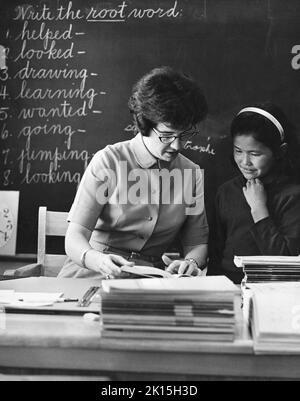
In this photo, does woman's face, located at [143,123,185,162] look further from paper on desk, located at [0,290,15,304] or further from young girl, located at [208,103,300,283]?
paper on desk, located at [0,290,15,304]

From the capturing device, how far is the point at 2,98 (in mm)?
2791

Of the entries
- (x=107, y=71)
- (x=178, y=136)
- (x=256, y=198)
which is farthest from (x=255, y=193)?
(x=107, y=71)

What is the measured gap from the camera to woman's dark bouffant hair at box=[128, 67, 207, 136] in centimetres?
261

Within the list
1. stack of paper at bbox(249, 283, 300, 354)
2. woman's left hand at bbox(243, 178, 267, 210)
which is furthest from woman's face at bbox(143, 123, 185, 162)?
stack of paper at bbox(249, 283, 300, 354)

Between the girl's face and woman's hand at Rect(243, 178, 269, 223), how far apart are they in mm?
37

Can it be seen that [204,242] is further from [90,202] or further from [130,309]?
[130,309]

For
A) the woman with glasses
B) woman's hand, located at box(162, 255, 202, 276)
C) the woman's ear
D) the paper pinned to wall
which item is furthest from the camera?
the paper pinned to wall

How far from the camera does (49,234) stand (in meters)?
2.79

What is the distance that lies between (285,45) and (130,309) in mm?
1761

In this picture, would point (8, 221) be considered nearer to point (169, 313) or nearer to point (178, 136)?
point (178, 136)

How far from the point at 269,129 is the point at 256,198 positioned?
1.07 feet

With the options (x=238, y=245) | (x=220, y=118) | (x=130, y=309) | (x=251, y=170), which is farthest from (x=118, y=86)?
(x=130, y=309)

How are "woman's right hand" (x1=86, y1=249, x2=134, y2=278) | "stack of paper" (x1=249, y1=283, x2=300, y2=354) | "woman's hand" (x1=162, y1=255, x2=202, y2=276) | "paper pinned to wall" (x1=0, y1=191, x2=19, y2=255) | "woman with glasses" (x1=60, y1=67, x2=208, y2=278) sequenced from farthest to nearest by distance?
"paper pinned to wall" (x1=0, y1=191, x2=19, y2=255) → "woman with glasses" (x1=60, y1=67, x2=208, y2=278) → "woman's hand" (x1=162, y1=255, x2=202, y2=276) → "woman's right hand" (x1=86, y1=249, x2=134, y2=278) → "stack of paper" (x1=249, y1=283, x2=300, y2=354)

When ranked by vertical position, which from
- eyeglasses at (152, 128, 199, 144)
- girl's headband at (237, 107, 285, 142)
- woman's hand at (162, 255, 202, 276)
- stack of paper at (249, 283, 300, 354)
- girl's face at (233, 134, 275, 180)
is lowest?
stack of paper at (249, 283, 300, 354)
